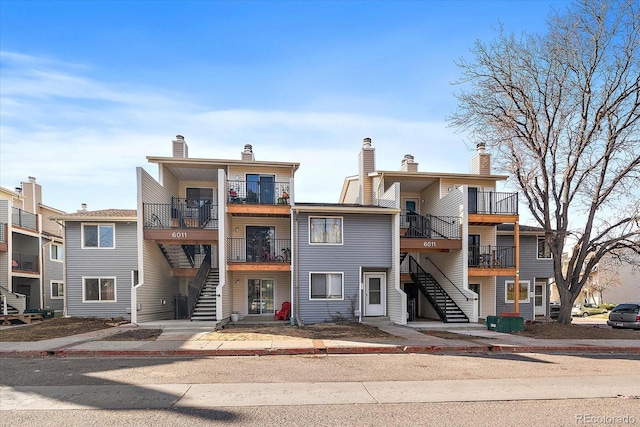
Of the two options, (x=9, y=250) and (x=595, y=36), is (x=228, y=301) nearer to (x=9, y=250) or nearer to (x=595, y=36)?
(x=9, y=250)

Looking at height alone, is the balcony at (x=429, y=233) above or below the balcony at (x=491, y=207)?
below

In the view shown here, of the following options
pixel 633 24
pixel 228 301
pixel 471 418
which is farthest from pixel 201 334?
pixel 633 24

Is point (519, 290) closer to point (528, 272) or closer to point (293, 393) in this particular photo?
point (528, 272)

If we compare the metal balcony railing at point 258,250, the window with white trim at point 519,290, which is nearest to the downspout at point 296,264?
the metal balcony railing at point 258,250

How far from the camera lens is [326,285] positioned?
1898cm

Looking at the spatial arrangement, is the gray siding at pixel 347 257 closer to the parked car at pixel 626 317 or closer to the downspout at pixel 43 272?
the parked car at pixel 626 317

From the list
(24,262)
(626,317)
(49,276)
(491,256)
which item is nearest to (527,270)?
(491,256)

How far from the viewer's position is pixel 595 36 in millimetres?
17844

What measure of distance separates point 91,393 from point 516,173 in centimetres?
1965

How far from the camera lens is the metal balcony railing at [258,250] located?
1934 centimetres

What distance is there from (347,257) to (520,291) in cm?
1217

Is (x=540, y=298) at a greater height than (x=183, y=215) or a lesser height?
lesser

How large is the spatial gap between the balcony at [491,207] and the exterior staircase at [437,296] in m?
3.77

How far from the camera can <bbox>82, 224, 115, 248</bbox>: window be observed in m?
20.9
